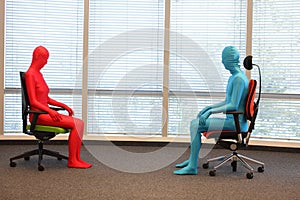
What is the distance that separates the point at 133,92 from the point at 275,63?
2.02 m

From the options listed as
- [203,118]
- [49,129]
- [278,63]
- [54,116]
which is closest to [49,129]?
[49,129]

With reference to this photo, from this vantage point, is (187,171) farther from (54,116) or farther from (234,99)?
(54,116)

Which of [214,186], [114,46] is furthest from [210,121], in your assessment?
[114,46]

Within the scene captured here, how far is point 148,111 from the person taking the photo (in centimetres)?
601

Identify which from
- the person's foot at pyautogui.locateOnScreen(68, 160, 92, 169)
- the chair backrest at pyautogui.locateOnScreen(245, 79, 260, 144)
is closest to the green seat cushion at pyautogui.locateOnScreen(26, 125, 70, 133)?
the person's foot at pyautogui.locateOnScreen(68, 160, 92, 169)

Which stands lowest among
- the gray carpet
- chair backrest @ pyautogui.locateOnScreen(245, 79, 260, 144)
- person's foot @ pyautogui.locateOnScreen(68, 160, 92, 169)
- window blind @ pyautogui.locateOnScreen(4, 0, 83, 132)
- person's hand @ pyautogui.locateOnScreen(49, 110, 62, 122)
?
the gray carpet

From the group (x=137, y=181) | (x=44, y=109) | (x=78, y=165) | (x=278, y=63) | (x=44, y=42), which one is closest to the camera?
(x=137, y=181)

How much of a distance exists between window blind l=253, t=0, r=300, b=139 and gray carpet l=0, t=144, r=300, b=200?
778 mm

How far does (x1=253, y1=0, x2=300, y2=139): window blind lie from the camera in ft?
18.6

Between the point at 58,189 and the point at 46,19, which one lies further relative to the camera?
the point at 46,19

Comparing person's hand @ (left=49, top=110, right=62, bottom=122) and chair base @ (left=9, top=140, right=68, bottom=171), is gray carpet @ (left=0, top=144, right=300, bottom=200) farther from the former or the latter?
person's hand @ (left=49, top=110, right=62, bottom=122)

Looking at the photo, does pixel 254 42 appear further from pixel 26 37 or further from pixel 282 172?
pixel 26 37

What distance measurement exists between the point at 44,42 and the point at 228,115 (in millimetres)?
2990

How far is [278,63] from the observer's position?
5742 mm
